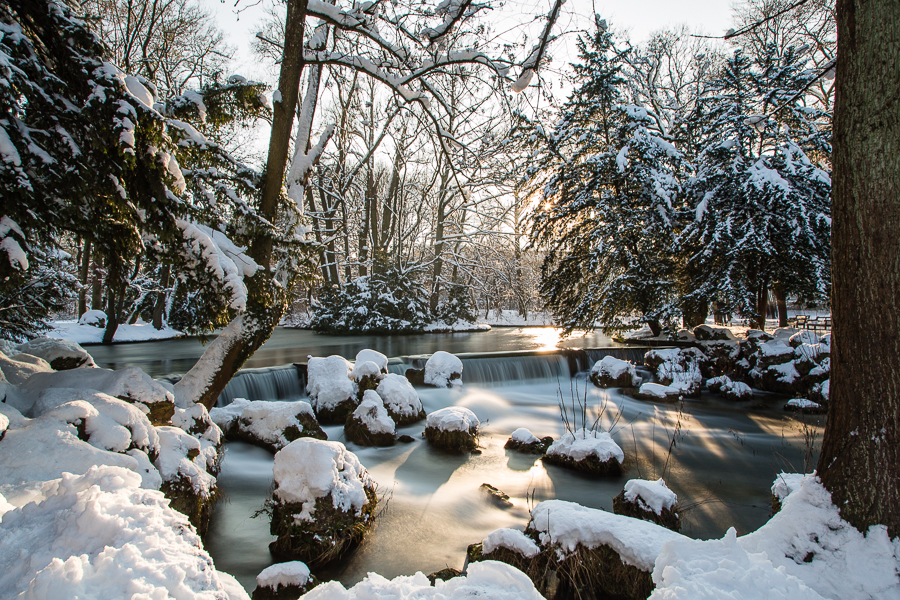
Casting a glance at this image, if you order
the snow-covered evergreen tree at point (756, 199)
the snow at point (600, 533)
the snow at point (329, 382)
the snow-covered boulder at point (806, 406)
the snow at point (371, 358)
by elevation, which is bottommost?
the snow-covered boulder at point (806, 406)

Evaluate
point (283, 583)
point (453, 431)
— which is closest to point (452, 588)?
point (283, 583)

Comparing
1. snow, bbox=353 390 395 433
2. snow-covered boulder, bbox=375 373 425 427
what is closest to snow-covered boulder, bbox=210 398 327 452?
snow, bbox=353 390 395 433

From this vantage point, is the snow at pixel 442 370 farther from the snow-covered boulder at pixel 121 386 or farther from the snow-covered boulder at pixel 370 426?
the snow-covered boulder at pixel 121 386

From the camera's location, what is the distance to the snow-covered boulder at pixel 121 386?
3738mm

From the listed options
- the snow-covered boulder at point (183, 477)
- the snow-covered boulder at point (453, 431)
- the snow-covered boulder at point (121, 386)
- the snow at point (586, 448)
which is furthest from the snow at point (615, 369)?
the snow-covered boulder at point (121, 386)

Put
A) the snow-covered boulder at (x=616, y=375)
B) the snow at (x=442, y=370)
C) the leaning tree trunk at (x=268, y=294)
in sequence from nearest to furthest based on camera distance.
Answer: the leaning tree trunk at (x=268, y=294), the snow at (x=442, y=370), the snow-covered boulder at (x=616, y=375)

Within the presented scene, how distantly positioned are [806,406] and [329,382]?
865cm

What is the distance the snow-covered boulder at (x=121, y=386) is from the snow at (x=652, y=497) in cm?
439

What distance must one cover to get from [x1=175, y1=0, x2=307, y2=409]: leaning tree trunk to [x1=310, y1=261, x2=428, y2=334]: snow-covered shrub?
52.9 ft

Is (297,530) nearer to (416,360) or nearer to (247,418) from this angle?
(247,418)

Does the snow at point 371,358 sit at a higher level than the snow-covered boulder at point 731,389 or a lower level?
higher

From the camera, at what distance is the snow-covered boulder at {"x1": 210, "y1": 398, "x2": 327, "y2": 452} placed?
6.18m

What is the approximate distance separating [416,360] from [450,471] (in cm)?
559

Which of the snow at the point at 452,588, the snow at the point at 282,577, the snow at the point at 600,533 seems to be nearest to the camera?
the snow at the point at 452,588
